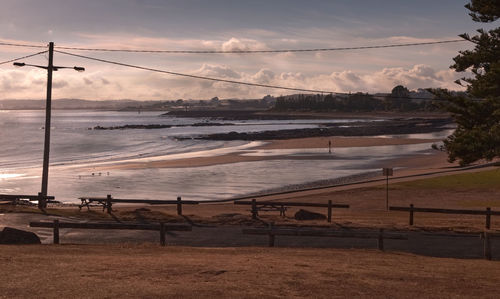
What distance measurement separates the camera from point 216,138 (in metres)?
115

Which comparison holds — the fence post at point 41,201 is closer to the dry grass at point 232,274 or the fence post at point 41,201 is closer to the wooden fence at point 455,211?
the dry grass at point 232,274

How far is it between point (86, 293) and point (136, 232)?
36.2 ft

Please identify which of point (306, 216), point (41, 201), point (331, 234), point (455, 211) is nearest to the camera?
point (331, 234)

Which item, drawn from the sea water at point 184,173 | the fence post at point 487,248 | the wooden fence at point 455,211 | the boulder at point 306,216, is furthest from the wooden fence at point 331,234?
the sea water at point 184,173

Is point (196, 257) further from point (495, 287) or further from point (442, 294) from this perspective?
point (495, 287)

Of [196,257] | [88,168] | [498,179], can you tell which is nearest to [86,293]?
[196,257]

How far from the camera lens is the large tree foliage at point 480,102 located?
1880 centimetres

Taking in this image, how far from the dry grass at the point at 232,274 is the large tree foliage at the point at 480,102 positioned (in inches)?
172

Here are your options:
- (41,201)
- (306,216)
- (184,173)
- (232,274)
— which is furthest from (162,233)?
(184,173)

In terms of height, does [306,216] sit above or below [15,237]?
below

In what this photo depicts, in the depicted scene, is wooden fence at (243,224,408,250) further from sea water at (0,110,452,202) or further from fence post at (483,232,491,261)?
sea water at (0,110,452,202)

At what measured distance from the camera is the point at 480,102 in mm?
20875

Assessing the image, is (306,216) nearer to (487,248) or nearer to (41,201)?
(487,248)

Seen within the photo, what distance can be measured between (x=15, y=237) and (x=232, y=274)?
892 centimetres
